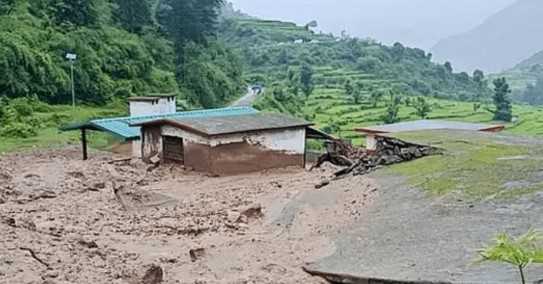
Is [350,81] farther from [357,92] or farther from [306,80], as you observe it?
[357,92]

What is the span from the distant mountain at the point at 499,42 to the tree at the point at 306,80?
64.5 metres

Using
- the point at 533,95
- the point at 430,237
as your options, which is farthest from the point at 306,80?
the point at 430,237

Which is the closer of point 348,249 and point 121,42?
point 348,249

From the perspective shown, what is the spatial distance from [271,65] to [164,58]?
860 inches

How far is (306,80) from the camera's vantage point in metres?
57.4

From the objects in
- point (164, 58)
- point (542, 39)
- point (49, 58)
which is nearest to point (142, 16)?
point (164, 58)

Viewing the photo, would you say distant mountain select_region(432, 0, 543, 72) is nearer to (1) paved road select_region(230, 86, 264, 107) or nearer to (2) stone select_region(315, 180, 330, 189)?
(1) paved road select_region(230, 86, 264, 107)

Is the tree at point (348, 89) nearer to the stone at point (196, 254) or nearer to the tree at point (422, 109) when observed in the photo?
the tree at point (422, 109)

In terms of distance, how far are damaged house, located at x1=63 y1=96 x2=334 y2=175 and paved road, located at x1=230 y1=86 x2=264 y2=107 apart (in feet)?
57.4

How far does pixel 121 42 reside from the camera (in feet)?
139

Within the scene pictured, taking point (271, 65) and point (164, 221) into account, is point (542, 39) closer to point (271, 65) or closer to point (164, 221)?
point (271, 65)

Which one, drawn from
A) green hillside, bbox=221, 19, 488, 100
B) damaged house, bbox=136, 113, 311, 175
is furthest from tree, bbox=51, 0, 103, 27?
damaged house, bbox=136, 113, 311, 175

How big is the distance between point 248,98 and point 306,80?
11868mm

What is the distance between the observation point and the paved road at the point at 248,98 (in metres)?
43.1
